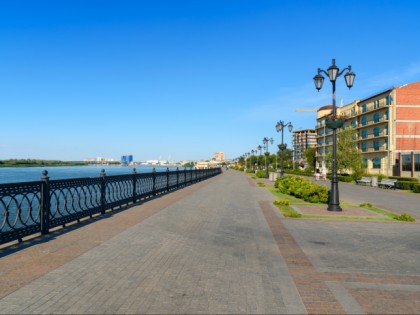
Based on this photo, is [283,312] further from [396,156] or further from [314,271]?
[396,156]

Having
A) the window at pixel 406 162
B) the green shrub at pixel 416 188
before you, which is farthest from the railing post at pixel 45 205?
the window at pixel 406 162

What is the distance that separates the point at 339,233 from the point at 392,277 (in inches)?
134

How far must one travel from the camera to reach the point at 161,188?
19.2 m

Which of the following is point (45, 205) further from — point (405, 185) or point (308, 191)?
point (405, 185)

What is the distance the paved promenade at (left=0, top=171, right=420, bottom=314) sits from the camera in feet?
13.4

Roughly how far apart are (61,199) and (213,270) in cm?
521

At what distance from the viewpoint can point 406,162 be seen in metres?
46.6

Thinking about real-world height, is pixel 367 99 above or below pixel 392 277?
above

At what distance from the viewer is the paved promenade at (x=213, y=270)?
161 inches

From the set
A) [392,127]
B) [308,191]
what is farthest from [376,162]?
[308,191]

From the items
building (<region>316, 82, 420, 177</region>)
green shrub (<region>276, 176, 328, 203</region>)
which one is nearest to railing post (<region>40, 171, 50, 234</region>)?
green shrub (<region>276, 176, 328, 203</region>)

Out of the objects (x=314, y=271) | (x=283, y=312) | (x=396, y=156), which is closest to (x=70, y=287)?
(x=283, y=312)

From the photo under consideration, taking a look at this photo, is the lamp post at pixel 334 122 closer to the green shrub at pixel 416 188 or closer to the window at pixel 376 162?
the green shrub at pixel 416 188

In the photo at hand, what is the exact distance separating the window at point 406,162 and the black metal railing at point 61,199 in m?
41.5
